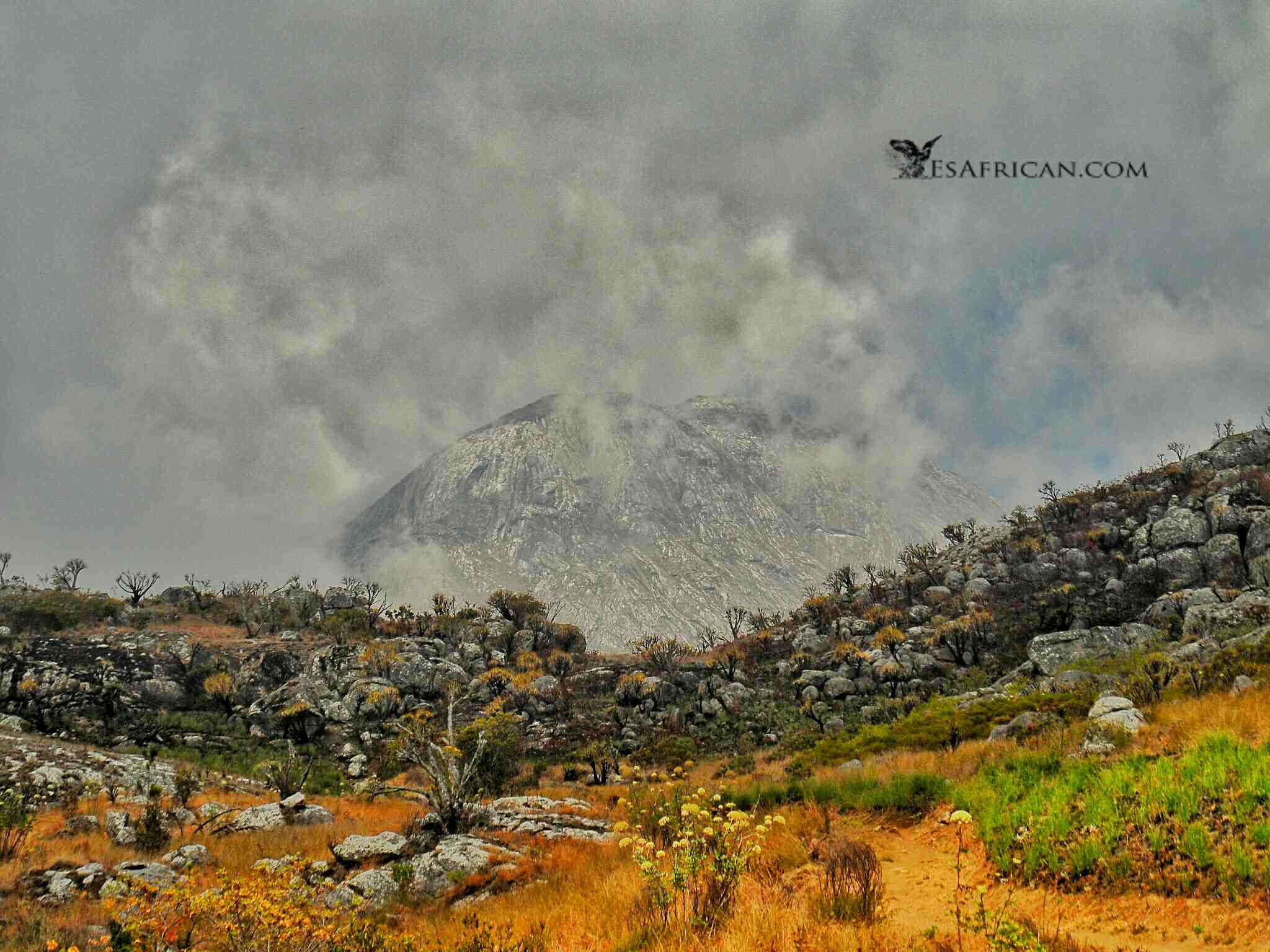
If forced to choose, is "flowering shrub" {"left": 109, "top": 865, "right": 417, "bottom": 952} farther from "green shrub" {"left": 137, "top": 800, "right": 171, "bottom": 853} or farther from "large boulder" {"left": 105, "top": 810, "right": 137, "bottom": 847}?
"large boulder" {"left": 105, "top": 810, "right": 137, "bottom": 847}

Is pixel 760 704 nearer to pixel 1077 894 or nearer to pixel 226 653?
pixel 1077 894

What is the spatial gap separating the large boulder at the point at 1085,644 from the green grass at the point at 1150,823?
1188 inches

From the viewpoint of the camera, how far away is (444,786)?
16812mm

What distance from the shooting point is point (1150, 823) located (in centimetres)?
763

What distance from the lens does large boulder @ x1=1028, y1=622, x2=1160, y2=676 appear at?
35281 mm

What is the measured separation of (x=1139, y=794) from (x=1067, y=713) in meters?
→ 12.5

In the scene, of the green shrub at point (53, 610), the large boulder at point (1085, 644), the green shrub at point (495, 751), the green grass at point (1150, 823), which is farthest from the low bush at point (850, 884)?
the green shrub at point (53, 610)

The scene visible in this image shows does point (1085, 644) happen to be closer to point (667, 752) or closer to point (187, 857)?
point (667, 752)

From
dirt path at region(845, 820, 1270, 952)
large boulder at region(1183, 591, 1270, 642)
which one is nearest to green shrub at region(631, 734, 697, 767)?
large boulder at region(1183, 591, 1270, 642)

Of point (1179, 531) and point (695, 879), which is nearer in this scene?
point (695, 879)

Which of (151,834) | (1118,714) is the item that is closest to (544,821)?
(151,834)

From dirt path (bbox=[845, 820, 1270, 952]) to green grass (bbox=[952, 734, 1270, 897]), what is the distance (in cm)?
28

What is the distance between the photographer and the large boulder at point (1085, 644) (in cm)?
3528

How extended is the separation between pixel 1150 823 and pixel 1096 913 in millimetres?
1728
